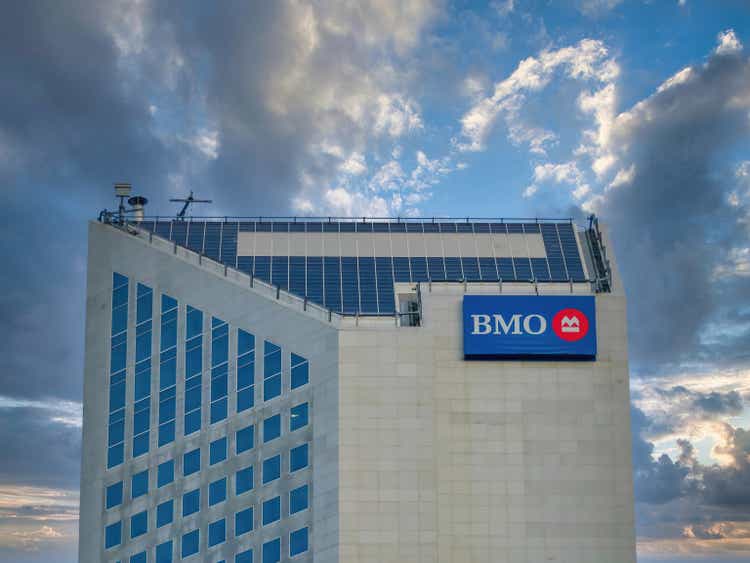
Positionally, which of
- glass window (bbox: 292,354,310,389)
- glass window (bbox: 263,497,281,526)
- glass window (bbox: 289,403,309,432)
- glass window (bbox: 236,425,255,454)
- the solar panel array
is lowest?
Answer: glass window (bbox: 263,497,281,526)

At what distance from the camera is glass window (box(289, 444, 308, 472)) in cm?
8319

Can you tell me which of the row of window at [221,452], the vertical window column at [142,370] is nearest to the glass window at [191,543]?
the row of window at [221,452]

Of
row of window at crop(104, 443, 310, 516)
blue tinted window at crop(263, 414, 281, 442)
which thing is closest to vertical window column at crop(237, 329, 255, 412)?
blue tinted window at crop(263, 414, 281, 442)

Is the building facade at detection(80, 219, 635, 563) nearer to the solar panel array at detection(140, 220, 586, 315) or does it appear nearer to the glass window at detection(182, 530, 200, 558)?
the glass window at detection(182, 530, 200, 558)

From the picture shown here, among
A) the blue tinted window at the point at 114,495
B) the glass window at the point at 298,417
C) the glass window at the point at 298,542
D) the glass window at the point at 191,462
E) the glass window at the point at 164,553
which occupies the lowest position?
the glass window at the point at 164,553

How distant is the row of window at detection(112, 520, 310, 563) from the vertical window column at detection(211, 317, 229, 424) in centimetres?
824

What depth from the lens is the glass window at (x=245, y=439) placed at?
8600 cm

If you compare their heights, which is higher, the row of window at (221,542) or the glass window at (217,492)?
the glass window at (217,492)

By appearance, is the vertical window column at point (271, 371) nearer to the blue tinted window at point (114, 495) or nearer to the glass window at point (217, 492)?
the glass window at point (217, 492)

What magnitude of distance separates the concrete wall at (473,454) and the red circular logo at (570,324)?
2.07m

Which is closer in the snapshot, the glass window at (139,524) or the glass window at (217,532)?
the glass window at (217,532)

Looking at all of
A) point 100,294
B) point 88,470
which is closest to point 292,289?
point 100,294

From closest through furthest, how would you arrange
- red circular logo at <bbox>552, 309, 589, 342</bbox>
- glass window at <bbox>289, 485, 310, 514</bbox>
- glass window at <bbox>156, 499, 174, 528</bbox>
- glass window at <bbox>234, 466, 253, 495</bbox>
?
1. glass window at <bbox>289, 485, 310, 514</bbox>
2. red circular logo at <bbox>552, 309, 589, 342</bbox>
3. glass window at <bbox>234, 466, 253, 495</bbox>
4. glass window at <bbox>156, 499, 174, 528</bbox>

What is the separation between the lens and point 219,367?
89.1 m
